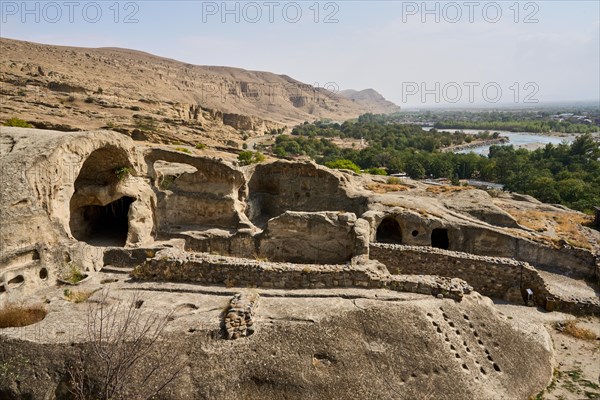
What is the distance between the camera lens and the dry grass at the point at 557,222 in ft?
71.2

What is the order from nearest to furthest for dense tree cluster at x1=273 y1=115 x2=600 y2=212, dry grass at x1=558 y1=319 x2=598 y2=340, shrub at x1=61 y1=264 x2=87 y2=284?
shrub at x1=61 y1=264 x2=87 y2=284 < dry grass at x1=558 y1=319 x2=598 y2=340 < dense tree cluster at x1=273 y1=115 x2=600 y2=212

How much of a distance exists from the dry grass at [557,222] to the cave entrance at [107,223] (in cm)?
2018

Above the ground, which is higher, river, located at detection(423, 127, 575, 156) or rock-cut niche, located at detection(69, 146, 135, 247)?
river, located at detection(423, 127, 575, 156)

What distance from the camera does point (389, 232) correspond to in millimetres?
19875

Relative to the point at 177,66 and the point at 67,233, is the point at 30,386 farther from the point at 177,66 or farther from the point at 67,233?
the point at 177,66

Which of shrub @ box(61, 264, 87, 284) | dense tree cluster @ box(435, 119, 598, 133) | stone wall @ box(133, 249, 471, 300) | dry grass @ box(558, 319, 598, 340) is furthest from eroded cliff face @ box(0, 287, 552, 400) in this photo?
dense tree cluster @ box(435, 119, 598, 133)

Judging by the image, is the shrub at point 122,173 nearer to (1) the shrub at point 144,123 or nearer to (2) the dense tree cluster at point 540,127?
(1) the shrub at point 144,123

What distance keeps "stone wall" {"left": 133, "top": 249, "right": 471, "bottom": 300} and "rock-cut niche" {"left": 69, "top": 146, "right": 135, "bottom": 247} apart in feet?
20.3

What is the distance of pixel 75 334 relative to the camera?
695 cm

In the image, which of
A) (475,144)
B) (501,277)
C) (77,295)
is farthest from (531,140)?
(77,295)

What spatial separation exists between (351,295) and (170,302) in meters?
3.64

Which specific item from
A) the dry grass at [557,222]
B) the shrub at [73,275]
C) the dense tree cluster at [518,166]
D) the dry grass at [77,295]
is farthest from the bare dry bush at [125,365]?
the dense tree cluster at [518,166]

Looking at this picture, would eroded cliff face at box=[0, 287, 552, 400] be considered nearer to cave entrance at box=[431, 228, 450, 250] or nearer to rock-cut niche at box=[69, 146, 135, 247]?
rock-cut niche at box=[69, 146, 135, 247]

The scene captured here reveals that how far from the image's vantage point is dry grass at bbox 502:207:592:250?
71.2ft
